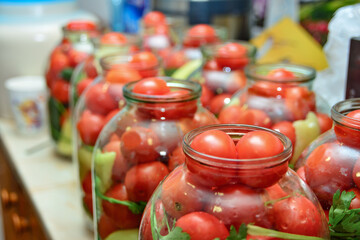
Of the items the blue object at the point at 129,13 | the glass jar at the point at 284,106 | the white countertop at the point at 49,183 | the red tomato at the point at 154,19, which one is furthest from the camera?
the blue object at the point at 129,13

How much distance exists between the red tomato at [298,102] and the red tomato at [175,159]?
6.5 inches

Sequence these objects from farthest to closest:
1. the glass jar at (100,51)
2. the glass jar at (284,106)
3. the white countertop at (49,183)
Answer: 1. the glass jar at (100,51)
2. the white countertop at (49,183)
3. the glass jar at (284,106)

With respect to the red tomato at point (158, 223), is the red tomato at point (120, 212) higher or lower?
lower

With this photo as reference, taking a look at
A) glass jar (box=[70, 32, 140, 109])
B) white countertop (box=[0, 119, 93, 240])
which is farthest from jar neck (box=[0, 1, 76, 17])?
glass jar (box=[70, 32, 140, 109])

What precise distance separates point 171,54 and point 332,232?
650mm

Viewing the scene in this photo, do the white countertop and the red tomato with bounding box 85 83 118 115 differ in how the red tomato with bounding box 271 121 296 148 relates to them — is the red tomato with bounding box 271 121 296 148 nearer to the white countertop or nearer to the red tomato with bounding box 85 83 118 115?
the red tomato with bounding box 85 83 118 115

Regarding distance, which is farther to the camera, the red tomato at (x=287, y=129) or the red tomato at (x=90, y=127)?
the red tomato at (x=90, y=127)

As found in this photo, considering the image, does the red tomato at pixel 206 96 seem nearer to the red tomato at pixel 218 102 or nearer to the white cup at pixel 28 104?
the red tomato at pixel 218 102

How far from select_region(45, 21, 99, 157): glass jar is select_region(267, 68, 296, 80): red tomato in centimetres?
53

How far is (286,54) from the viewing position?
92cm

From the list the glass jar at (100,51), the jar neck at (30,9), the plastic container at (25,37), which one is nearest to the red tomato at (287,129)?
the glass jar at (100,51)

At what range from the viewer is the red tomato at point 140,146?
506 mm

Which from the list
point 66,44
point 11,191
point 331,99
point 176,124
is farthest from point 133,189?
point 11,191

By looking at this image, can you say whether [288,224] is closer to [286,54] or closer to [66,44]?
[286,54]
